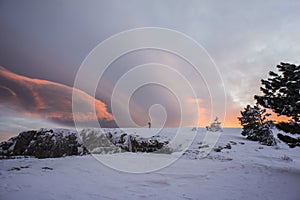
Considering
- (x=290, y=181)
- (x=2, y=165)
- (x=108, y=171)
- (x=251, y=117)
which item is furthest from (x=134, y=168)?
(x=251, y=117)

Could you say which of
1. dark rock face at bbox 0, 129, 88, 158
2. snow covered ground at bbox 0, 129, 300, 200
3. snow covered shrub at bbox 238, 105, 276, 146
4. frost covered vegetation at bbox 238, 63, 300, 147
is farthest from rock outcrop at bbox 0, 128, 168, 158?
snow covered shrub at bbox 238, 105, 276, 146

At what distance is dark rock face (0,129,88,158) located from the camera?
41.4ft

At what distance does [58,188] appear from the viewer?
18.6ft

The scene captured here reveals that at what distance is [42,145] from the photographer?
12.9 meters

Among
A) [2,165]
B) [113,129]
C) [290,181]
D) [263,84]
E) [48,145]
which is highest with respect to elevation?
[263,84]

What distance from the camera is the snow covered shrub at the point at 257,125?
24.0m

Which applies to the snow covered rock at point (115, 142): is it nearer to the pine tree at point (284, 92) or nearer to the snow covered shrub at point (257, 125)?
the pine tree at point (284, 92)

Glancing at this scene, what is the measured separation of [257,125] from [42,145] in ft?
92.9

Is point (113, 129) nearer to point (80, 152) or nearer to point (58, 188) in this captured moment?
point (80, 152)

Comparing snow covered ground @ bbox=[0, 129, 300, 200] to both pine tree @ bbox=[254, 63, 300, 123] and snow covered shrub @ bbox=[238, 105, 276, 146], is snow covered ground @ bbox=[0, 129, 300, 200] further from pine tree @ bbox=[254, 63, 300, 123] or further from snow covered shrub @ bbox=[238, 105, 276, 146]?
snow covered shrub @ bbox=[238, 105, 276, 146]

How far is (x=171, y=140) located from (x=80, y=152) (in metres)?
9.09

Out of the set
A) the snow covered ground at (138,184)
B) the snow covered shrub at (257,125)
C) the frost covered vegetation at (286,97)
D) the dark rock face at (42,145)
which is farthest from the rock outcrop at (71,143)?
the snow covered shrub at (257,125)

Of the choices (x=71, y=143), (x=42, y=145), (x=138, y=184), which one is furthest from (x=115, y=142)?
(x=138, y=184)

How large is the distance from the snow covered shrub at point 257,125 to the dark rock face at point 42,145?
23156mm
